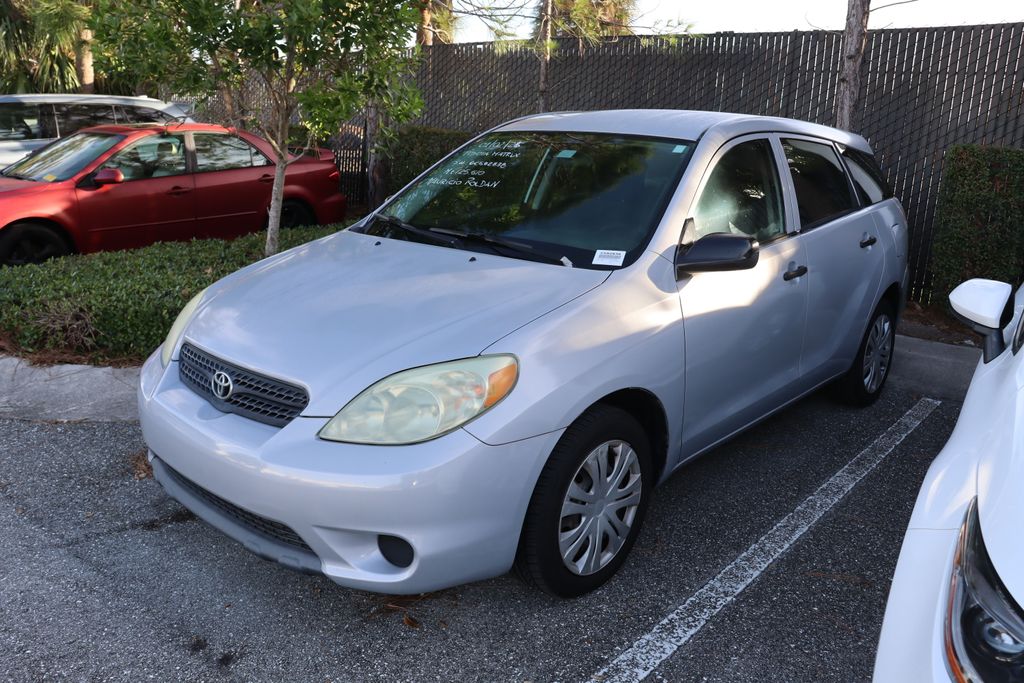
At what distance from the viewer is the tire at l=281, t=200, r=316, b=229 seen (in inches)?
351

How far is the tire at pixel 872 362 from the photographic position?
197 inches

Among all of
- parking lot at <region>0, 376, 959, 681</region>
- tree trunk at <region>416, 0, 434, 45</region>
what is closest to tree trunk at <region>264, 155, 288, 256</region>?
tree trunk at <region>416, 0, 434, 45</region>

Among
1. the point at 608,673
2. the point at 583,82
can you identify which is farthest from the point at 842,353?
the point at 583,82

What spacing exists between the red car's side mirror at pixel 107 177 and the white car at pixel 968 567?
705cm

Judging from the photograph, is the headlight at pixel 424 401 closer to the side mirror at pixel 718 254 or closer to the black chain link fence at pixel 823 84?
the side mirror at pixel 718 254

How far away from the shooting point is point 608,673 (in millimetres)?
2893

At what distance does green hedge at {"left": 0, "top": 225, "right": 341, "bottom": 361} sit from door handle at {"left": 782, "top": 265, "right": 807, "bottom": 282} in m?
3.56

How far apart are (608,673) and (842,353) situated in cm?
252

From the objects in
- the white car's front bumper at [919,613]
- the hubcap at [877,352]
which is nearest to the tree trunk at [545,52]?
the hubcap at [877,352]

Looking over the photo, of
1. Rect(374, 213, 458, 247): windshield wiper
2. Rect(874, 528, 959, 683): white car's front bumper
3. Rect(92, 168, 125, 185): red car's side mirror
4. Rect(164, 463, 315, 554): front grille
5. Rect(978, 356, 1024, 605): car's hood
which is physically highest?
Rect(374, 213, 458, 247): windshield wiper

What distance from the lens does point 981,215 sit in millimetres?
6781

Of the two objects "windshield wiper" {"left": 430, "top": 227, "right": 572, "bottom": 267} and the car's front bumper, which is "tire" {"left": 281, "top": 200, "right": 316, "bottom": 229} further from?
the car's front bumper

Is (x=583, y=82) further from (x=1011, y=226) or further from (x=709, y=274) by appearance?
(x=709, y=274)

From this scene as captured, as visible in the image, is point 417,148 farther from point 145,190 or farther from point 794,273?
point 794,273
